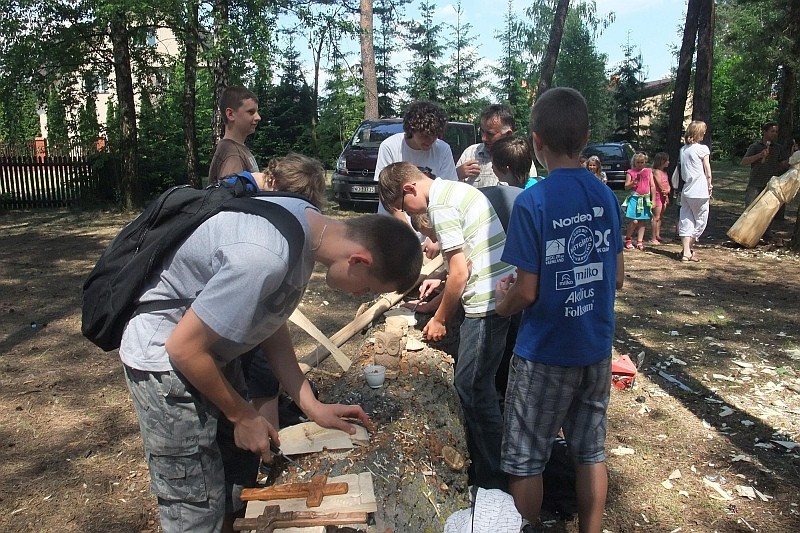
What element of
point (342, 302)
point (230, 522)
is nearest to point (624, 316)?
point (342, 302)

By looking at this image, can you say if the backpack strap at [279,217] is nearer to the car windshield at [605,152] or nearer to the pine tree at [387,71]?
the car windshield at [605,152]

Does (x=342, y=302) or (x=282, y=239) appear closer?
(x=282, y=239)

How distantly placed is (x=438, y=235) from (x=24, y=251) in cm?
886

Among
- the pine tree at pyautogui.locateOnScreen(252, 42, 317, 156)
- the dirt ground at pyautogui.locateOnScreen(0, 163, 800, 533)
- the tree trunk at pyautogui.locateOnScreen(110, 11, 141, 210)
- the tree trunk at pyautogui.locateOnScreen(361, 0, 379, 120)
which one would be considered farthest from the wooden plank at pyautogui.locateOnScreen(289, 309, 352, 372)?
the pine tree at pyautogui.locateOnScreen(252, 42, 317, 156)

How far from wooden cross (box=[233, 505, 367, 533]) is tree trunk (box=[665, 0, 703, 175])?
508 inches

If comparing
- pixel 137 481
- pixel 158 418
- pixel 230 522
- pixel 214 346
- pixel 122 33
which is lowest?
pixel 137 481

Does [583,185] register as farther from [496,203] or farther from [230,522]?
[230,522]

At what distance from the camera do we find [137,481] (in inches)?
131

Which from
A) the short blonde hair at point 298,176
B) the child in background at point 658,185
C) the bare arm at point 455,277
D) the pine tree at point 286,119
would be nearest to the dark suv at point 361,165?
the child in background at point 658,185

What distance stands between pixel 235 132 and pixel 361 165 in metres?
8.30

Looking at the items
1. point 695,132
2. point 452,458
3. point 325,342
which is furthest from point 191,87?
point 452,458

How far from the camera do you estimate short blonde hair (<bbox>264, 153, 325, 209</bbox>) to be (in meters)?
3.21

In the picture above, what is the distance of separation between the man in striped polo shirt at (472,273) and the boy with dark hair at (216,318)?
1160 mm

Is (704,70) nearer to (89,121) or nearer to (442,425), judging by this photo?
(442,425)
